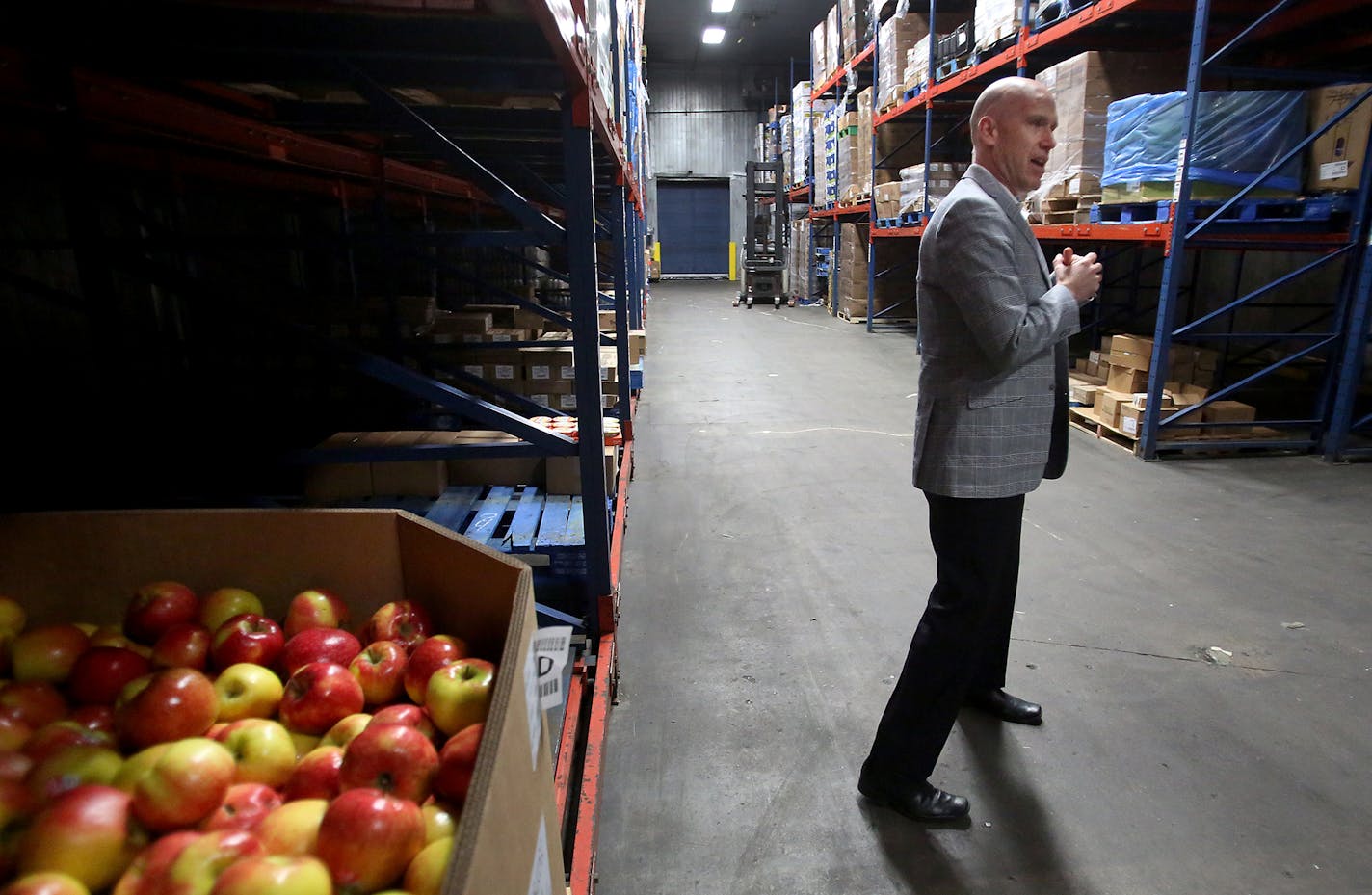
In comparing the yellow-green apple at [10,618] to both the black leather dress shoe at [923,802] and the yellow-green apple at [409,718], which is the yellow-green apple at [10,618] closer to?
the yellow-green apple at [409,718]

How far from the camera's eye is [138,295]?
3.93m

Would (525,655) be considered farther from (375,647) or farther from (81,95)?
(81,95)

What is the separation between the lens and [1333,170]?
4.90 meters

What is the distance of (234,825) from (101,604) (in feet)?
2.24

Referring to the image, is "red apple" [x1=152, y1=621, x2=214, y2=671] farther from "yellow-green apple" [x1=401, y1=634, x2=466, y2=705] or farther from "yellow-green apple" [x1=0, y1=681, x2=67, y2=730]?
"yellow-green apple" [x1=401, y1=634, x2=466, y2=705]

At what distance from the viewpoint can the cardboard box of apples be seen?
2.56 feet

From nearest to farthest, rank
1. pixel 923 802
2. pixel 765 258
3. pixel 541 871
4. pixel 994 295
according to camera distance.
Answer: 1. pixel 541 871
2. pixel 994 295
3. pixel 923 802
4. pixel 765 258

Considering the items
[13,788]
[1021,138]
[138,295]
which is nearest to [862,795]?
[1021,138]

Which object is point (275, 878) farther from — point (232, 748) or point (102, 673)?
point (102, 673)

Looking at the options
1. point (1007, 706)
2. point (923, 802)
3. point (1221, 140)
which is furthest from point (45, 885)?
point (1221, 140)

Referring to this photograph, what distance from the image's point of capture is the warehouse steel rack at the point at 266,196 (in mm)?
1964

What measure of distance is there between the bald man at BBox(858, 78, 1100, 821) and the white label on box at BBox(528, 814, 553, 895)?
4.46ft

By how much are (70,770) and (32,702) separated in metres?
0.19

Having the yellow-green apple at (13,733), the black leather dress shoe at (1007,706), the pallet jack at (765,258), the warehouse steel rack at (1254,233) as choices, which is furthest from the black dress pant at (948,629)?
the pallet jack at (765,258)
